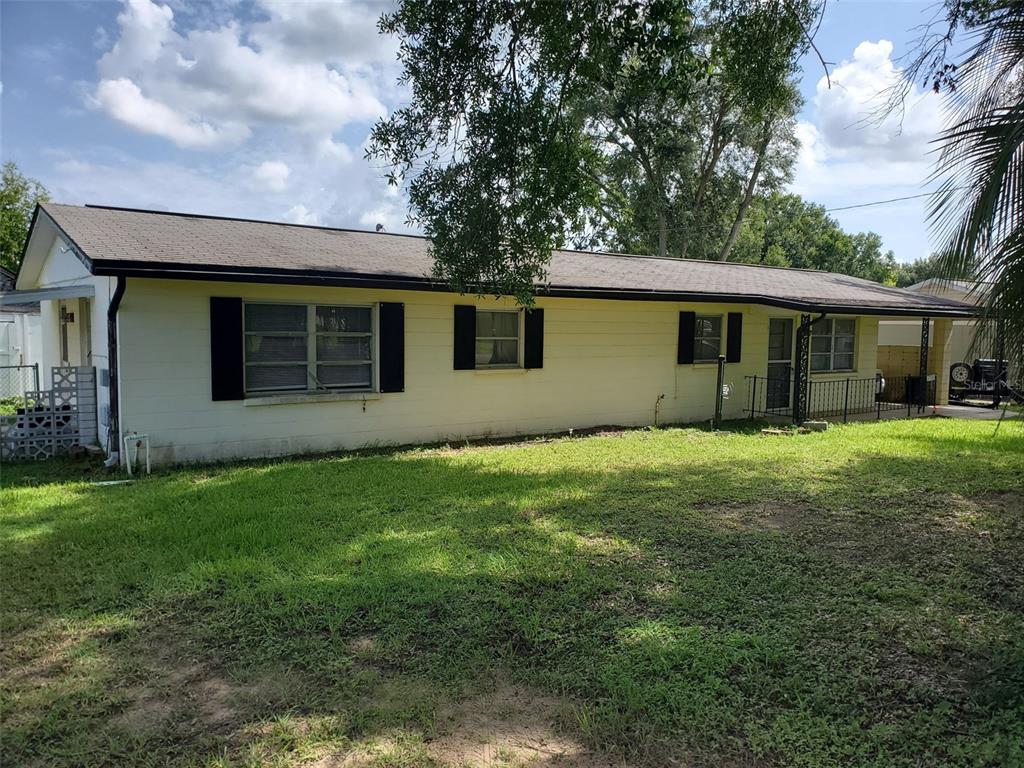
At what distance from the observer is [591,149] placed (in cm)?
852

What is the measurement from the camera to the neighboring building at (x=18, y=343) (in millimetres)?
16203

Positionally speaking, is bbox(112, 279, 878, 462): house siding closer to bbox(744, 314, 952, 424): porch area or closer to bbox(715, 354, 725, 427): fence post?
bbox(744, 314, 952, 424): porch area

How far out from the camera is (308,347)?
936 centimetres

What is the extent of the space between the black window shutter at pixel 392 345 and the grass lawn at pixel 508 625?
9.01 ft

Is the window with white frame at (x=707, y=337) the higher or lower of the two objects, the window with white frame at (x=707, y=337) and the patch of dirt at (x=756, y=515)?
the higher

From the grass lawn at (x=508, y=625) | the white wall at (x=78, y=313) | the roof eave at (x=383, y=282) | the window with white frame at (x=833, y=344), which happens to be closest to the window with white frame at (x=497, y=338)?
the roof eave at (x=383, y=282)

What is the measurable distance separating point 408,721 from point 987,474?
8271mm

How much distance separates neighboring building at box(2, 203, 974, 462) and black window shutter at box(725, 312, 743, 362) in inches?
1.8

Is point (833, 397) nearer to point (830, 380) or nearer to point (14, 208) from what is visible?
point (830, 380)

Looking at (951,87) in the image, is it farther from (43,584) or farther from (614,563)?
(43,584)

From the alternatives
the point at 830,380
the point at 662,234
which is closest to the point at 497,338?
the point at 830,380

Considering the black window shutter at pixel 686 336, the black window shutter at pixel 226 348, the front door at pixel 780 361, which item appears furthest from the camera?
the front door at pixel 780 361

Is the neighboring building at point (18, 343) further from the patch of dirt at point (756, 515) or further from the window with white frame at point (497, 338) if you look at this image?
the patch of dirt at point (756, 515)

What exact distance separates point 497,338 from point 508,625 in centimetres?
752
